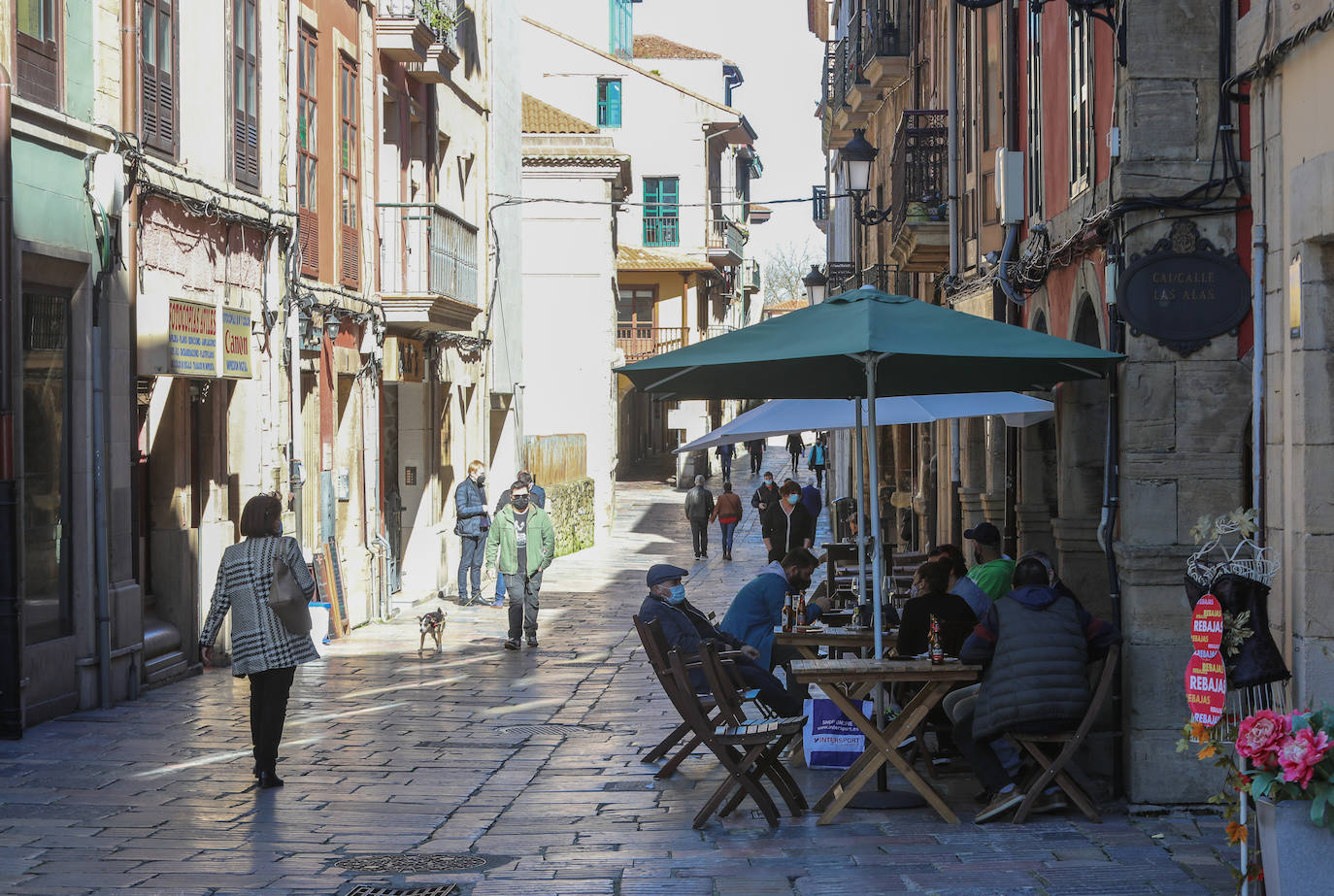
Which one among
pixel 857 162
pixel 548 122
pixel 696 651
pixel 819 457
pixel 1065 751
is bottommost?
pixel 1065 751

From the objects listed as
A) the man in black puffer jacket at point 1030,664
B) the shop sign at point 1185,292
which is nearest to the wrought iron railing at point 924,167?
the shop sign at point 1185,292

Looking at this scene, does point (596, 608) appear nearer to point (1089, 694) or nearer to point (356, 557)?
point (356, 557)

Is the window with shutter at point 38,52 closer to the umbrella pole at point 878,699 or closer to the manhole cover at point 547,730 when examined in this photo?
the manhole cover at point 547,730

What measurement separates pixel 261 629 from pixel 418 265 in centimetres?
1251

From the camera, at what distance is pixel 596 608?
68.3 feet

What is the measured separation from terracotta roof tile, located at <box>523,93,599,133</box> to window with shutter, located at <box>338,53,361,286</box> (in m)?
16.5

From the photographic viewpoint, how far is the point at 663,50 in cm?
6244

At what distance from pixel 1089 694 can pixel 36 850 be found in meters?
5.20

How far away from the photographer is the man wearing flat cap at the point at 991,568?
11.0 meters

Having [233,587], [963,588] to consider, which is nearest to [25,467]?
[233,587]

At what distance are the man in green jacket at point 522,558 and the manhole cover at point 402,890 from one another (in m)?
9.25

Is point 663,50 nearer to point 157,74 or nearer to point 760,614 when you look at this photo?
point 157,74

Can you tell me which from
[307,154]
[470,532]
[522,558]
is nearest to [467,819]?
[522,558]

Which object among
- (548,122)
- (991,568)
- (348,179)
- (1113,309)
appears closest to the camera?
(1113,309)
